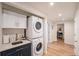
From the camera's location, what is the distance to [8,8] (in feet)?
3.84

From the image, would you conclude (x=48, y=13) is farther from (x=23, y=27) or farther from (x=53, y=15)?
(x=23, y=27)

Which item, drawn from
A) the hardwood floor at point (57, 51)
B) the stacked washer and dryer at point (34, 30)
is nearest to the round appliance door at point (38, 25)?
the stacked washer and dryer at point (34, 30)

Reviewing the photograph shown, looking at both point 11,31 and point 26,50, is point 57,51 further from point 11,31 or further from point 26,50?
point 11,31

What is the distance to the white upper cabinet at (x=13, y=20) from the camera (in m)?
1.21

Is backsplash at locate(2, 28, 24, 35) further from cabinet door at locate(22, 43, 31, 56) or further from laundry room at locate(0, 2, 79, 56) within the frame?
cabinet door at locate(22, 43, 31, 56)

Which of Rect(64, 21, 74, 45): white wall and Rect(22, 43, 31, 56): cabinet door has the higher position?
Rect(64, 21, 74, 45): white wall

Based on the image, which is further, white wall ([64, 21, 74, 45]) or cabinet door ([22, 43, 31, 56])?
white wall ([64, 21, 74, 45])

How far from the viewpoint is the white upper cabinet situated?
1215 millimetres

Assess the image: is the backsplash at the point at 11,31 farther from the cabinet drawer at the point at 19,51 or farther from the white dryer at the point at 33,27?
the cabinet drawer at the point at 19,51

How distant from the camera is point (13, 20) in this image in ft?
4.47

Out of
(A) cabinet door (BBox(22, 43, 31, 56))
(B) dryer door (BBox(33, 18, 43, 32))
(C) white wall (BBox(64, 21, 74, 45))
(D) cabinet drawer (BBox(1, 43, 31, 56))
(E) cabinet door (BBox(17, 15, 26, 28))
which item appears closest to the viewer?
(D) cabinet drawer (BBox(1, 43, 31, 56))

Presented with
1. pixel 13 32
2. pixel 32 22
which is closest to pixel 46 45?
pixel 32 22

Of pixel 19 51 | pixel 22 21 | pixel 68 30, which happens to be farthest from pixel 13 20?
pixel 68 30

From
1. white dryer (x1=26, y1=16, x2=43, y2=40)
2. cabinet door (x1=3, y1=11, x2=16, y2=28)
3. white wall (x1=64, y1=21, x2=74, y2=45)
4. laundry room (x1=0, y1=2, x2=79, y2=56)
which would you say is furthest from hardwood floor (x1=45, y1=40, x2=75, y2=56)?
cabinet door (x1=3, y1=11, x2=16, y2=28)
